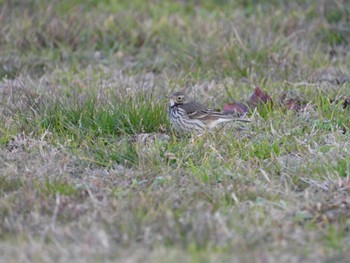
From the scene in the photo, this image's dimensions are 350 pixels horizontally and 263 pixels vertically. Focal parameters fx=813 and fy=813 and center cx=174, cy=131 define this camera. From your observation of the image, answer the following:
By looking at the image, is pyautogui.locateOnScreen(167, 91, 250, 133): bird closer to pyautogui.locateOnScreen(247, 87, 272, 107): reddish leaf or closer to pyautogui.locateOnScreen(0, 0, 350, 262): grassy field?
pyautogui.locateOnScreen(0, 0, 350, 262): grassy field

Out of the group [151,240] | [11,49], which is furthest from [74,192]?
[11,49]

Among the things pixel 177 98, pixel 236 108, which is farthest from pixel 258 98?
pixel 177 98

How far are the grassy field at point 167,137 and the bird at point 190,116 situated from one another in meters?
0.12

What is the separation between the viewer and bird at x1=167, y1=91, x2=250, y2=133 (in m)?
6.67

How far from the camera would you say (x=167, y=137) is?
6.48 metres

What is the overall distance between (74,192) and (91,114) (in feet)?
5.22

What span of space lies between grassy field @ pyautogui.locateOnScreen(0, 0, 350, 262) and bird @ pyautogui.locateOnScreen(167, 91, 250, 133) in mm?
123

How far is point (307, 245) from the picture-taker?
14.1 ft

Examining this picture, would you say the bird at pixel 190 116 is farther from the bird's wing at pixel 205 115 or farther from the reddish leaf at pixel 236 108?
the reddish leaf at pixel 236 108

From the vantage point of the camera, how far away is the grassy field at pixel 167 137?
4379 millimetres

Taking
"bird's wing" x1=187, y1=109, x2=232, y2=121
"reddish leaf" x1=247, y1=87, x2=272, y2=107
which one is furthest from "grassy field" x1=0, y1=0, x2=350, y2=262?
"bird's wing" x1=187, y1=109, x2=232, y2=121

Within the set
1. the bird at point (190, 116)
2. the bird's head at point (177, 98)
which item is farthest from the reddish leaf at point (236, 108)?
the bird's head at point (177, 98)

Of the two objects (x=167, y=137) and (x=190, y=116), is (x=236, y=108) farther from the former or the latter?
(x=167, y=137)

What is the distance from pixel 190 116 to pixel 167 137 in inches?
16.5
